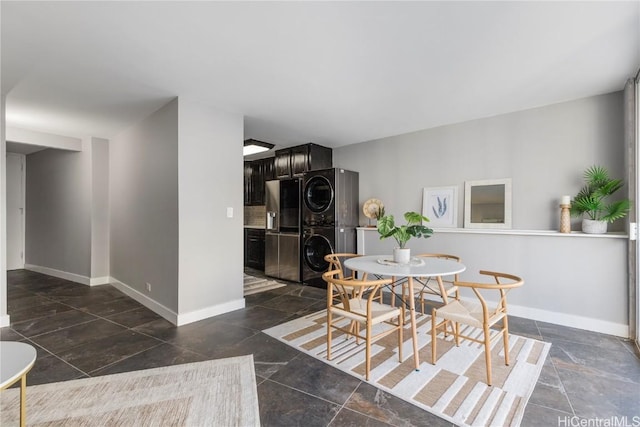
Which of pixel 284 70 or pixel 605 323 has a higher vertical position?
pixel 284 70

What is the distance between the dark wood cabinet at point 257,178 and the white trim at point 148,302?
2792mm

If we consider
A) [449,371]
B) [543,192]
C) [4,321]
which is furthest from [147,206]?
[543,192]

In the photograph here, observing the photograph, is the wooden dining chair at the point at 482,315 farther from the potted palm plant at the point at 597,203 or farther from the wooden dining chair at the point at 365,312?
the potted palm plant at the point at 597,203

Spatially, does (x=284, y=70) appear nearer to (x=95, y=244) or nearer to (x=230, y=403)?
(x=230, y=403)

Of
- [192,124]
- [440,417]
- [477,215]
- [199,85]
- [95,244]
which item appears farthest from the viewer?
[95,244]

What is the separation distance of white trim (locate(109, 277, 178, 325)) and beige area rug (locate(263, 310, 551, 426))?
3.74ft

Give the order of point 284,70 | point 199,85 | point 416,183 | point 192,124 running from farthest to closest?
1. point 416,183
2. point 192,124
3. point 199,85
4. point 284,70

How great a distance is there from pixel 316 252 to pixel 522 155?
3174 millimetres

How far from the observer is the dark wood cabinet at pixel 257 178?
19.9ft

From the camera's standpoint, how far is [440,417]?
1701 mm

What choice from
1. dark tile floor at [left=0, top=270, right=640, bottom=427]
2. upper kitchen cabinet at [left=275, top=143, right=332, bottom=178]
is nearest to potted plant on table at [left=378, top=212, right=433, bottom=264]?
dark tile floor at [left=0, top=270, right=640, bottom=427]

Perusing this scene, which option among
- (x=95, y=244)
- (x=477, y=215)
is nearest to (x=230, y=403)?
(x=477, y=215)

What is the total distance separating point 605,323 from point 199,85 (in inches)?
184

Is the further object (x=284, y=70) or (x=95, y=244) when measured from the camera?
(x=95, y=244)
